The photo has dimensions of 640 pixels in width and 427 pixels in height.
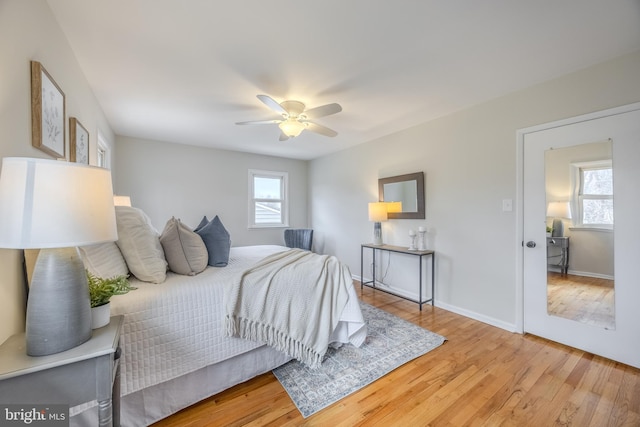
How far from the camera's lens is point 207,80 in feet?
7.39

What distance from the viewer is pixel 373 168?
13.4ft

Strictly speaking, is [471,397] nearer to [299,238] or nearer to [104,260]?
[104,260]

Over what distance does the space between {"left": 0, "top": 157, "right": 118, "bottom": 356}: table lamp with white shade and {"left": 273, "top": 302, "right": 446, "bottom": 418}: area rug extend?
1276mm

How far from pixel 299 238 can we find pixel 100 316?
155 inches

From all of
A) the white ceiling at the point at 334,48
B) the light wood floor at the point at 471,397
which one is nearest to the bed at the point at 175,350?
the light wood floor at the point at 471,397

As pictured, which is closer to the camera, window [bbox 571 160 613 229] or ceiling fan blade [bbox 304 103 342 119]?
window [bbox 571 160 613 229]

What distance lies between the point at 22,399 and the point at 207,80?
7.37 feet

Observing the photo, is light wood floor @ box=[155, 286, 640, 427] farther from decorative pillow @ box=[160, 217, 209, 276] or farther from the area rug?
decorative pillow @ box=[160, 217, 209, 276]

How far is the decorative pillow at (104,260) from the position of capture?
1.40 meters

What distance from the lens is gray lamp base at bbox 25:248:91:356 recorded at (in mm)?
871

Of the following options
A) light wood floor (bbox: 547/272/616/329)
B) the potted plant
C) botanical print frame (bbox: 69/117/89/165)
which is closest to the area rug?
light wood floor (bbox: 547/272/616/329)

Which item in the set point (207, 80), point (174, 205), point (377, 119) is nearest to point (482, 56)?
point (377, 119)

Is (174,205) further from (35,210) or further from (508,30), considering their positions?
(508,30)

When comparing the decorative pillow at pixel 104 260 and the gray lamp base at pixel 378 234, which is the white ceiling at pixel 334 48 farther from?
the gray lamp base at pixel 378 234
